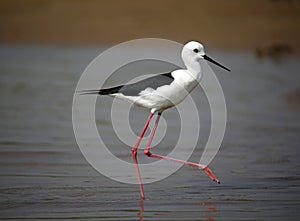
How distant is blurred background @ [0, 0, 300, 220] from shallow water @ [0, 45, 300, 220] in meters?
0.02

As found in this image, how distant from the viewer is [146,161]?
8852 millimetres

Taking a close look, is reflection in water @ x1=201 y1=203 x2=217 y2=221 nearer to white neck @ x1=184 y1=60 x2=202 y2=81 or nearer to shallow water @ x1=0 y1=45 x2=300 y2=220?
shallow water @ x1=0 y1=45 x2=300 y2=220

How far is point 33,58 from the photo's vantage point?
1752 centimetres

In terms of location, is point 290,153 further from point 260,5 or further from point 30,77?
point 260,5

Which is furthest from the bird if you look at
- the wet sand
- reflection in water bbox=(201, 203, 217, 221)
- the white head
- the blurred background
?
the wet sand

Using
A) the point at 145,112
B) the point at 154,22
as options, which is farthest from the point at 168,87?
the point at 154,22

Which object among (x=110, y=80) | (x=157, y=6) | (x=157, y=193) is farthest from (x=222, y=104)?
(x=157, y=6)

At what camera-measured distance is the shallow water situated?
6.56m

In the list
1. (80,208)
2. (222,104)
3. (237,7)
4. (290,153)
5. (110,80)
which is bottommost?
Answer: (80,208)

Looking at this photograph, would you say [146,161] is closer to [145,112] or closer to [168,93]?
[168,93]

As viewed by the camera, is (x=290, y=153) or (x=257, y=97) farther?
(x=257, y=97)

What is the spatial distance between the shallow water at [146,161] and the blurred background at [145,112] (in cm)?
2

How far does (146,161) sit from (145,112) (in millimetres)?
3186

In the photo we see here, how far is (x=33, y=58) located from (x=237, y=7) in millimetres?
6572
